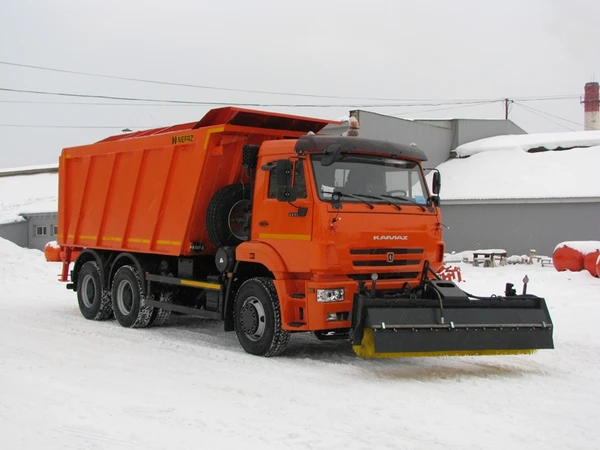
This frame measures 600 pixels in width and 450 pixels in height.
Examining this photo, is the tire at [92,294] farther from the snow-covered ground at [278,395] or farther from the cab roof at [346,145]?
the cab roof at [346,145]

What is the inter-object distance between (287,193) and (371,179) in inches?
44.7

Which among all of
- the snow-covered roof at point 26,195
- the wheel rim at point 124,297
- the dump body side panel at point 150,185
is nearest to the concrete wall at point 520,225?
the dump body side panel at point 150,185

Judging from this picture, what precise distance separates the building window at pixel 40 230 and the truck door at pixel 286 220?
93.2ft

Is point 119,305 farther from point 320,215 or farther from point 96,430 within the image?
point 96,430

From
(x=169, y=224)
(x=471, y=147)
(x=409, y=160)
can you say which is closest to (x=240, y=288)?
(x=169, y=224)

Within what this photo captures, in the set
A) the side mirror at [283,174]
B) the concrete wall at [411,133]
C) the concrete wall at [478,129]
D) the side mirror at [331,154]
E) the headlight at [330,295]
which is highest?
the concrete wall at [478,129]

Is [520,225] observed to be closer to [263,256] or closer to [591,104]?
[263,256]

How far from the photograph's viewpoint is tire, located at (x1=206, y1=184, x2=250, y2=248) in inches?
416

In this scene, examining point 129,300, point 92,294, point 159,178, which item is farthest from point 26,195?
point 159,178

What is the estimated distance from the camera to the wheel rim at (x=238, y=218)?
34.3 ft

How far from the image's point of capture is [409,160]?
9.79 metres

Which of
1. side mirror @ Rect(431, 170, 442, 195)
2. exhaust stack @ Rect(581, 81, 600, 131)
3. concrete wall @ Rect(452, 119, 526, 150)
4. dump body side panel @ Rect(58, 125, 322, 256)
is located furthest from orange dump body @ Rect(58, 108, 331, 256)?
exhaust stack @ Rect(581, 81, 600, 131)

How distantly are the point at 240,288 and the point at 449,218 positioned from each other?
69.6 ft

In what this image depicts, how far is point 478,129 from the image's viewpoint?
117 ft
